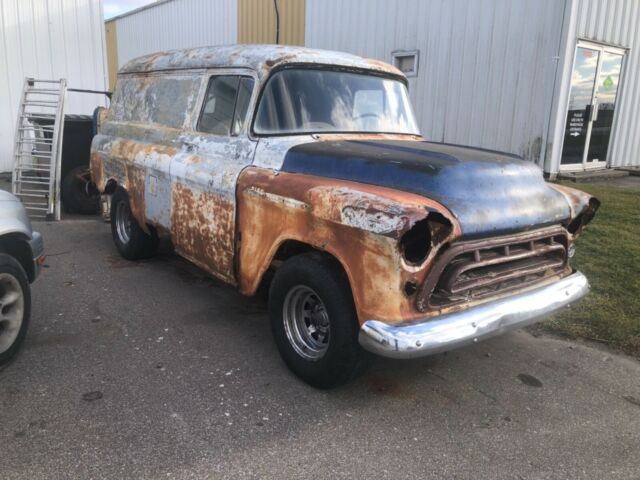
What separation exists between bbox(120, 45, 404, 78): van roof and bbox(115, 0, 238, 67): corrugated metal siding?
12.5m

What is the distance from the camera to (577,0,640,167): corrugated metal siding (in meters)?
9.90

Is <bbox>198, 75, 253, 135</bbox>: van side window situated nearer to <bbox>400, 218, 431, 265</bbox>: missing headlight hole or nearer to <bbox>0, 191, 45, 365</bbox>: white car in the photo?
<bbox>0, 191, 45, 365</bbox>: white car

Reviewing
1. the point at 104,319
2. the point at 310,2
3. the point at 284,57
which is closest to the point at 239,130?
the point at 284,57

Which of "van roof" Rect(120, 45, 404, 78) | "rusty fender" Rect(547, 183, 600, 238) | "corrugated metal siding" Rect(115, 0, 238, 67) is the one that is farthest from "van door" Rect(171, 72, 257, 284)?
"corrugated metal siding" Rect(115, 0, 238, 67)

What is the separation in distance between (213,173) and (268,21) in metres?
12.6

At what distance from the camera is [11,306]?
3.40 m

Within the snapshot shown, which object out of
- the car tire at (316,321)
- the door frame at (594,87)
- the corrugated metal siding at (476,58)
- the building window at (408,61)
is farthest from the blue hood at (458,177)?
the building window at (408,61)

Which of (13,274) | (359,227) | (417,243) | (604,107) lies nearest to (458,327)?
(417,243)

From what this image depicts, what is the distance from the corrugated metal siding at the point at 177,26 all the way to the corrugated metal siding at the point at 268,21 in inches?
18.6

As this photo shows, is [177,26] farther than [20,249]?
Yes

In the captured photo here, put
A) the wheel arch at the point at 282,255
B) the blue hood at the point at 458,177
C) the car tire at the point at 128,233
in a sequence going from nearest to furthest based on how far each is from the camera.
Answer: the blue hood at the point at 458,177 → the wheel arch at the point at 282,255 → the car tire at the point at 128,233

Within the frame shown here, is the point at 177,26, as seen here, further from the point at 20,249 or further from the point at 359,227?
the point at 359,227

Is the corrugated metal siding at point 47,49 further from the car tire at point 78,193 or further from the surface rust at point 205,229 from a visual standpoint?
the surface rust at point 205,229

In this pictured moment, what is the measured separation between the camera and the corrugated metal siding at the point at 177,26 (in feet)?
55.1
